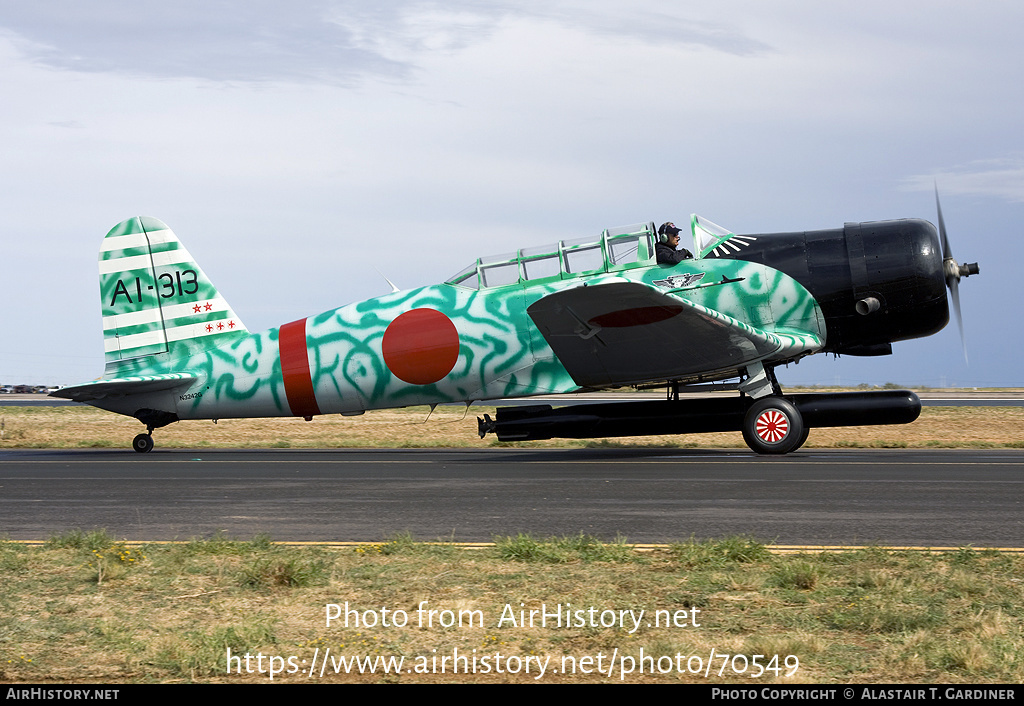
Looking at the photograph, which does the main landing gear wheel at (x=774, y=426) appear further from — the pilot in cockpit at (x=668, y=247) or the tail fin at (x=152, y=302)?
the tail fin at (x=152, y=302)

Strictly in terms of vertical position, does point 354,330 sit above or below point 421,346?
above

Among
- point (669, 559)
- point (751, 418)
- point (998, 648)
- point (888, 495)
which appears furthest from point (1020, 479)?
point (998, 648)

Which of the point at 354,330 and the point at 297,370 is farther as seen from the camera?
the point at 297,370

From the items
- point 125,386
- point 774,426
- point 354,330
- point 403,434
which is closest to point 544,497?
point 774,426

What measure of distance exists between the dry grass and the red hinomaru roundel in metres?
4.52

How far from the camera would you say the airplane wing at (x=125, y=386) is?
60.9 feet

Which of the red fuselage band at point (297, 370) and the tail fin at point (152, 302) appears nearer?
the red fuselage band at point (297, 370)

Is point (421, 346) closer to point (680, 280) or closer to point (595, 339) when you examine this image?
point (595, 339)

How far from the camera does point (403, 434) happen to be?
26.5m

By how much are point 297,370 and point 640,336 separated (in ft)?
22.0

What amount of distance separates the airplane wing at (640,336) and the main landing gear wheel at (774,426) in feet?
2.76

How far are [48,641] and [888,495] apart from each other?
855cm

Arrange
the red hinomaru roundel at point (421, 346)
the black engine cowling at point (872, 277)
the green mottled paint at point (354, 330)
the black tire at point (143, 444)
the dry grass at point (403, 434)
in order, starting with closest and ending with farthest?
the black engine cowling at point (872, 277) < the green mottled paint at point (354, 330) < the red hinomaru roundel at point (421, 346) < the black tire at point (143, 444) < the dry grass at point (403, 434)

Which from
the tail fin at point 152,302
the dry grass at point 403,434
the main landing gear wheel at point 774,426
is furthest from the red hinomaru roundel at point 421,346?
the main landing gear wheel at point 774,426
